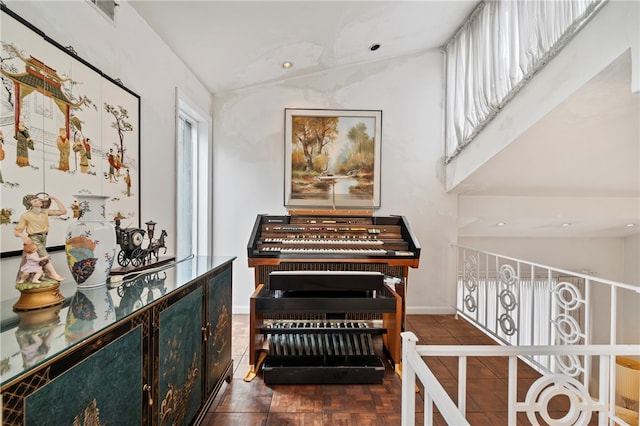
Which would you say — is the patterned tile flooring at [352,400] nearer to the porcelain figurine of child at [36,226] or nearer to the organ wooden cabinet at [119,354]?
the organ wooden cabinet at [119,354]

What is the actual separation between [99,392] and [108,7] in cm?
197

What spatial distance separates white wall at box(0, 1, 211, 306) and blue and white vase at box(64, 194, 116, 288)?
97 mm

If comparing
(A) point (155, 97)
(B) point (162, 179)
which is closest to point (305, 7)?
(A) point (155, 97)

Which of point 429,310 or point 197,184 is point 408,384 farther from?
point 197,184

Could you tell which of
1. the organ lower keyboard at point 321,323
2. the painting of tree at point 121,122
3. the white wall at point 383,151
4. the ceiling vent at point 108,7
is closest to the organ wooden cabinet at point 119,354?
the organ lower keyboard at point 321,323

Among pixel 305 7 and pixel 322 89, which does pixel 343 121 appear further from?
pixel 305 7

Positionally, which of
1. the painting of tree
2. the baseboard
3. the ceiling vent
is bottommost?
the baseboard

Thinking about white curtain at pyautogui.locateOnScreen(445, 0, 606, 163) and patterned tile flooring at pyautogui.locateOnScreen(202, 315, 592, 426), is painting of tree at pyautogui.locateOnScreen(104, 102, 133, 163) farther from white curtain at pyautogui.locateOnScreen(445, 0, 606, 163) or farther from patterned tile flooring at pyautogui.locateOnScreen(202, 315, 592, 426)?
white curtain at pyautogui.locateOnScreen(445, 0, 606, 163)

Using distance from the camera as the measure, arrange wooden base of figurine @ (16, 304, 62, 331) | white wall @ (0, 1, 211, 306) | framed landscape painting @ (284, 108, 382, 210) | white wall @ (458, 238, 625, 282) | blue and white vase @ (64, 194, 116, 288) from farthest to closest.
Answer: white wall @ (458, 238, 625, 282), framed landscape painting @ (284, 108, 382, 210), white wall @ (0, 1, 211, 306), blue and white vase @ (64, 194, 116, 288), wooden base of figurine @ (16, 304, 62, 331)

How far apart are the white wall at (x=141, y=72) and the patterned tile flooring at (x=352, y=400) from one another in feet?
3.89

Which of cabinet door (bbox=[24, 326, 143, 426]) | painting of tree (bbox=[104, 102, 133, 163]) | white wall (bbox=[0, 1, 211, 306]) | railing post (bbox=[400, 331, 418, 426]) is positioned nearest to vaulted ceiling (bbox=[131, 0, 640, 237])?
white wall (bbox=[0, 1, 211, 306])

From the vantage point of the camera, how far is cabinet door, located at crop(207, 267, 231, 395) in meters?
1.75

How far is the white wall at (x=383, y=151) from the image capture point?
3521 mm

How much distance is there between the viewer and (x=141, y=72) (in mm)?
2100
